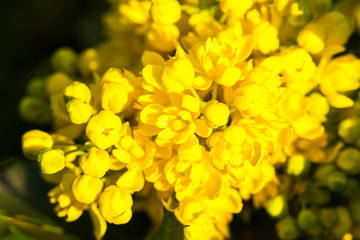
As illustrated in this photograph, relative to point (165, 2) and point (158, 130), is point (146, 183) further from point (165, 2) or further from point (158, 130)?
point (165, 2)

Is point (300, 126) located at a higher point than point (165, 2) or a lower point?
lower

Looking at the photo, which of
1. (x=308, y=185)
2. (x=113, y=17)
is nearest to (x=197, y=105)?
(x=308, y=185)

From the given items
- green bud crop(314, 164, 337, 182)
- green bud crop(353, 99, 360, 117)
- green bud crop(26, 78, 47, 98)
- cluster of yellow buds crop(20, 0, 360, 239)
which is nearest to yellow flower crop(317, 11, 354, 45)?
cluster of yellow buds crop(20, 0, 360, 239)

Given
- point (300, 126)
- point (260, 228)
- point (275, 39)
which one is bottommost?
point (260, 228)

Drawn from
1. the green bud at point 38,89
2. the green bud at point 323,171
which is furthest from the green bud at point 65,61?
the green bud at point 323,171

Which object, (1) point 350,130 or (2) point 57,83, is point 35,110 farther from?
(1) point 350,130

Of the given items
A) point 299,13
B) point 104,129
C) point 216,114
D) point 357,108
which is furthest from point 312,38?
point 104,129
